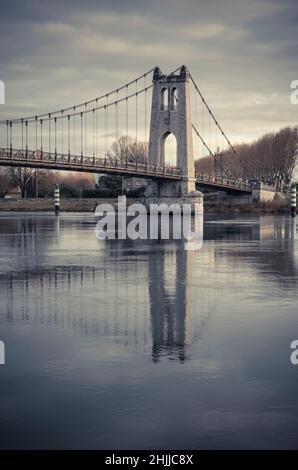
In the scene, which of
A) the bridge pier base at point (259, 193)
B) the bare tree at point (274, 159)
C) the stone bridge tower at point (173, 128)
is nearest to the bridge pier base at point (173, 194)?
the stone bridge tower at point (173, 128)

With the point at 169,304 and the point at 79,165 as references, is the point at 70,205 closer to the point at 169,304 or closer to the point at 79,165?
the point at 79,165

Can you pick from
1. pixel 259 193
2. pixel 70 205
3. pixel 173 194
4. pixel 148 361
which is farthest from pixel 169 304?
pixel 70 205

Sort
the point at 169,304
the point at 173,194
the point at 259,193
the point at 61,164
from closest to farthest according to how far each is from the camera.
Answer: the point at 169,304
the point at 61,164
the point at 173,194
the point at 259,193

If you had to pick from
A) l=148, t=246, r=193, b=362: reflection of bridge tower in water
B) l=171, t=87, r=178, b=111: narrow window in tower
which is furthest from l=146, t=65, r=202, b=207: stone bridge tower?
l=148, t=246, r=193, b=362: reflection of bridge tower in water

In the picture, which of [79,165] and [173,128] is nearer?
[79,165]

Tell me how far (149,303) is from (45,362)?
4447mm

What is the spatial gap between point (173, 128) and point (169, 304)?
84.7m

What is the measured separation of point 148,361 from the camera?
8.16 m

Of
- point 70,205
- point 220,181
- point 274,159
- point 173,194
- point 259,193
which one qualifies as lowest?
point 70,205

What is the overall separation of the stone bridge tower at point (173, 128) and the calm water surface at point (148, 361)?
76.0 metres

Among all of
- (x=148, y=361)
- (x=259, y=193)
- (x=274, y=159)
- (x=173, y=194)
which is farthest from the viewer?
(x=274, y=159)
